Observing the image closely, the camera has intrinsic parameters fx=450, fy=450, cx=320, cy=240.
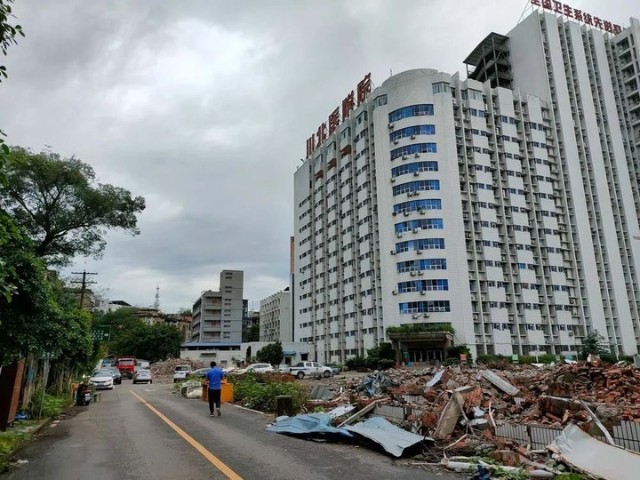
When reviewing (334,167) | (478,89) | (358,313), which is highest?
(478,89)

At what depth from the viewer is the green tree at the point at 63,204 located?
24.6 meters

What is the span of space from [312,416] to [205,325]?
4188 inches

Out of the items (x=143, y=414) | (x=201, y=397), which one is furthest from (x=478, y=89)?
(x=143, y=414)

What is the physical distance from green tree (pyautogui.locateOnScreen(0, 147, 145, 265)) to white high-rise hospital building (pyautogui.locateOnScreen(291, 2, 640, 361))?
122 feet

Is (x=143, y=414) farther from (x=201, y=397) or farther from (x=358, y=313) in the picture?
(x=358, y=313)

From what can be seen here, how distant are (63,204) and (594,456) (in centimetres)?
2802

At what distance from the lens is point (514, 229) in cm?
6031

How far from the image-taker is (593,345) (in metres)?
55.6

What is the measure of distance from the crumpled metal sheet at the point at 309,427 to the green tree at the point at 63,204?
62.8ft

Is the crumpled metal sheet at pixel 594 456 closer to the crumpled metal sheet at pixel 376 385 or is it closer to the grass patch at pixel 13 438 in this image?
the grass patch at pixel 13 438

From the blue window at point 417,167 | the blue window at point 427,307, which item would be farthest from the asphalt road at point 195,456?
the blue window at point 417,167

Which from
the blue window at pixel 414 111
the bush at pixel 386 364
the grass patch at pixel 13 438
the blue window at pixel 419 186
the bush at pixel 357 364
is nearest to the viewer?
the grass patch at pixel 13 438

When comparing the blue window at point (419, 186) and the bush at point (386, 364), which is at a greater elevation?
the blue window at point (419, 186)

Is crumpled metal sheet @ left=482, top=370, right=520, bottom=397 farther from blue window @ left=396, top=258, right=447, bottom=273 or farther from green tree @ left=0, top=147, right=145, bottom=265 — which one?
blue window @ left=396, top=258, right=447, bottom=273
